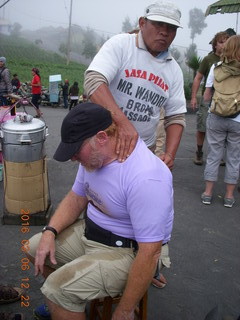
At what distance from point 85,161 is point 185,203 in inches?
114

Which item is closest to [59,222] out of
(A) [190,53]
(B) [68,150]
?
(B) [68,150]

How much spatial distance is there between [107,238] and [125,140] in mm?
558

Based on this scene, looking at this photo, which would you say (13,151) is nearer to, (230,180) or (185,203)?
(185,203)

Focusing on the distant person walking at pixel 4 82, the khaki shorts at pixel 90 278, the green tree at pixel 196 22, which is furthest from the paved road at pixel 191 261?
the green tree at pixel 196 22

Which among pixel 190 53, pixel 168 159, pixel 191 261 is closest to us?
pixel 168 159

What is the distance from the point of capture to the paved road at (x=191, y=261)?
105 inches

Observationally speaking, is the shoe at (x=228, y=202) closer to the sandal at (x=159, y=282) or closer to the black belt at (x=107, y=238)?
the sandal at (x=159, y=282)

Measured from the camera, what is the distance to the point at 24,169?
136 inches

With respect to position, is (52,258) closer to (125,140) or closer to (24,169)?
(125,140)

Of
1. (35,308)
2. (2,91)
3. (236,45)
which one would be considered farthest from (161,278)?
(2,91)

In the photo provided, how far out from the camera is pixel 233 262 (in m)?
3.25

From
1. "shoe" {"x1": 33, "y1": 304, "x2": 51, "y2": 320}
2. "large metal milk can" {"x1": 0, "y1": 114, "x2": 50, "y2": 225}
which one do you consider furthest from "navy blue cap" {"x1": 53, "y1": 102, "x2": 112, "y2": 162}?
"large metal milk can" {"x1": 0, "y1": 114, "x2": 50, "y2": 225}

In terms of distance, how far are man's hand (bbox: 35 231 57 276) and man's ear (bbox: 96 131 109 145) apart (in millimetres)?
722
